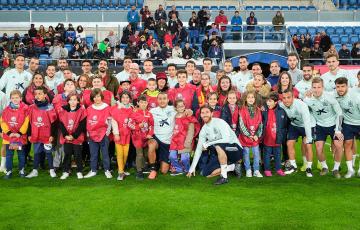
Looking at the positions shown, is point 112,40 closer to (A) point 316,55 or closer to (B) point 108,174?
(A) point 316,55

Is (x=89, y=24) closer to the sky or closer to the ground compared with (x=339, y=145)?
closer to the sky

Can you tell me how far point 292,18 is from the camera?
23625 millimetres

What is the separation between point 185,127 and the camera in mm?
9117

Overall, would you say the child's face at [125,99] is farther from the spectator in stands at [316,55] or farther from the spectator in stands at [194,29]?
the spectator in stands at [194,29]

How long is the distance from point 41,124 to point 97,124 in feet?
2.99

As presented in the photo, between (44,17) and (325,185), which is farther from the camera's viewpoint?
(44,17)

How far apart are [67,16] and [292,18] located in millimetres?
9605

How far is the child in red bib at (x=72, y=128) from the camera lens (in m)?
8.88

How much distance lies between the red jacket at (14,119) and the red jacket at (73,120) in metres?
0.62

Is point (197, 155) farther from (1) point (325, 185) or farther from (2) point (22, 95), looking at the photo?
(2) point (22, 95)

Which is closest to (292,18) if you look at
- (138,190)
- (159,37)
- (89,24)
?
(159,37)

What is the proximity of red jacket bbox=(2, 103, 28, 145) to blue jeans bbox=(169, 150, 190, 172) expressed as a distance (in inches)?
96.1

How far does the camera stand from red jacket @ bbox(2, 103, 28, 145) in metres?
8.90

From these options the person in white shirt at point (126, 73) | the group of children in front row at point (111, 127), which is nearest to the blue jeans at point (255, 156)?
the group of children in front row at point (111, 127)
